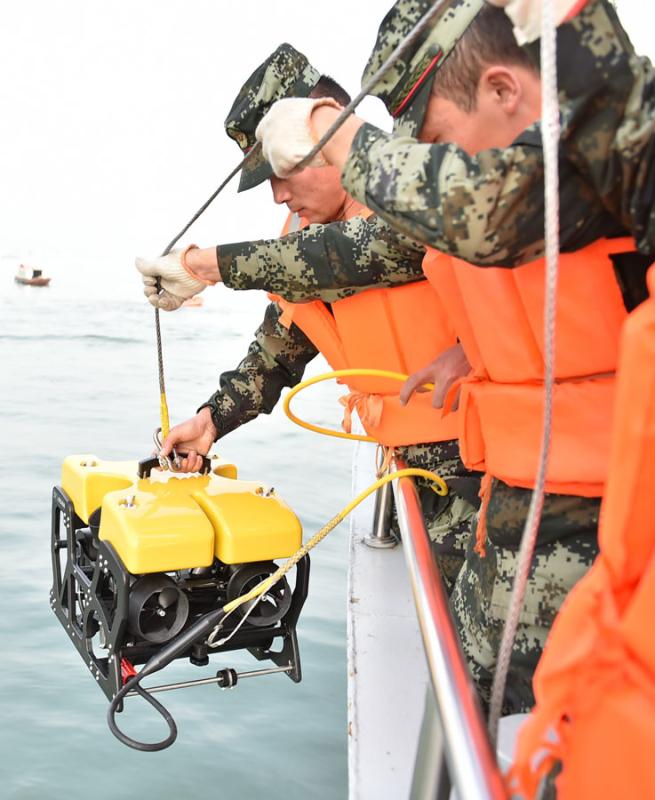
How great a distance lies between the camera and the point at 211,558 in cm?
239

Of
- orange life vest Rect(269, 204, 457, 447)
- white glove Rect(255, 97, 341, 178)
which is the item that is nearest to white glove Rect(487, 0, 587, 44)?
white glove Rect(255, 97, 341, 178)

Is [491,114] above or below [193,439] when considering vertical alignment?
above

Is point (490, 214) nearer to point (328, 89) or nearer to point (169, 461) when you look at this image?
point (328, 89)

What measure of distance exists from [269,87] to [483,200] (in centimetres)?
182

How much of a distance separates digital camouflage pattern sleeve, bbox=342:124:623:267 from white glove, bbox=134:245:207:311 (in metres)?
1.45

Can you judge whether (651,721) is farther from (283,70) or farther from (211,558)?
(283,70)

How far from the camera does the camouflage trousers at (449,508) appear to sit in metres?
2.45

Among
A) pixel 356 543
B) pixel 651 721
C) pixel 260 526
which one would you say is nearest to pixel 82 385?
pixel 356 543

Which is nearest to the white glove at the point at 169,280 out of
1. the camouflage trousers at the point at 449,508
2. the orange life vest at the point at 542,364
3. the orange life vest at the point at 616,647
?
the camouflage trousers at the point at 449,508

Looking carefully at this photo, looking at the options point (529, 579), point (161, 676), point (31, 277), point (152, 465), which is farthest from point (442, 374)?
point (31, 277)

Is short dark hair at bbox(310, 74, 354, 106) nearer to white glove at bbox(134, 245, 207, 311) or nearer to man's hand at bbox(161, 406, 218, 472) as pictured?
white glove at bbox(134, 245, 207, 311)

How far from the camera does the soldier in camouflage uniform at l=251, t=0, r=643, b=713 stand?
1.10 metres

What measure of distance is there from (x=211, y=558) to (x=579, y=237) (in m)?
1.49

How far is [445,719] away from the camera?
3.19ft
